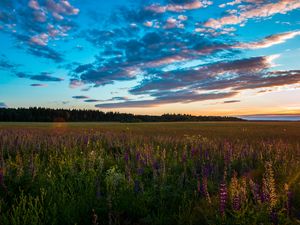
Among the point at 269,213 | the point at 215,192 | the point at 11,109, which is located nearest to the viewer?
the point at 269,213

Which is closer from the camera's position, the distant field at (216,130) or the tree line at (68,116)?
the distant field at (216,130)

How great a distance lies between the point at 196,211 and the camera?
457 centimetres

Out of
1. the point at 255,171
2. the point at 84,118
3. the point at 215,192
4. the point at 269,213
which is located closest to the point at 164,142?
the point at 255,171

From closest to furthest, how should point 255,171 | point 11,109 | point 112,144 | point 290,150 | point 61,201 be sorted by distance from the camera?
1. point 61,201
2. point 255,171
3. point 290,150
4. point 112,144
5. point 11,109

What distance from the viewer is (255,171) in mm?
7156

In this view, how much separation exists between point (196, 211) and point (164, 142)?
760 centimetres

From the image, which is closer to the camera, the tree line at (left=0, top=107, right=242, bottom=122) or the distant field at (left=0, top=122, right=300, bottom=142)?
the distant field at (left=0, top=122, right=300, bottom=142)

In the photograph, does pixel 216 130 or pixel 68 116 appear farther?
pixel 68 116

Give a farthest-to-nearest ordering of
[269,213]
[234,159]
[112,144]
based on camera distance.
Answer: [112,144] → [234,159] → [269,213]

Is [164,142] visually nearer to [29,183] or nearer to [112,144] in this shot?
[112,144]

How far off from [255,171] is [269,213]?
3309 millimetres

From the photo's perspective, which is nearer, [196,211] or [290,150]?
[196,211]

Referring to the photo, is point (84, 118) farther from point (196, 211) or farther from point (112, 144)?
point (196, 211)

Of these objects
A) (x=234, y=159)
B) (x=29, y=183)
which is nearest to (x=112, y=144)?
(x=234, y=159)
